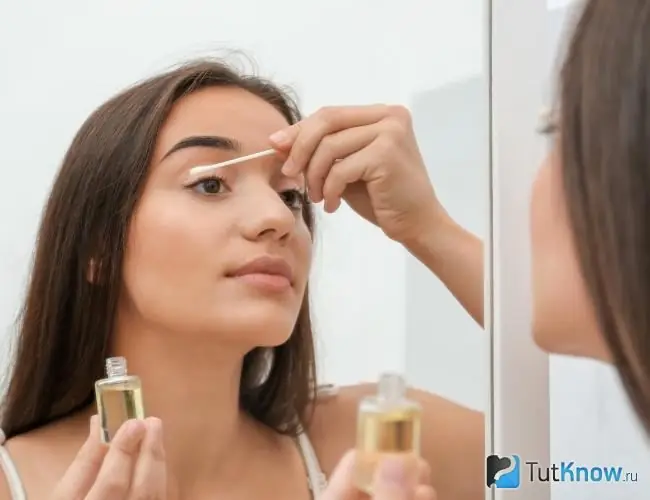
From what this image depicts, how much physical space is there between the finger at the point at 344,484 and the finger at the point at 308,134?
29 cm

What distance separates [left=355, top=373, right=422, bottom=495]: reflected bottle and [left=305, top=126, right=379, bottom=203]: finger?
26cm

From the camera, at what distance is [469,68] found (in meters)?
0.76

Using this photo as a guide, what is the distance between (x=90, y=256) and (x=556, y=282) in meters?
0.45

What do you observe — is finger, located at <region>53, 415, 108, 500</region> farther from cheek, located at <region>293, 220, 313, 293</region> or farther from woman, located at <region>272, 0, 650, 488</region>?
woman, located at <region>272, 0, 650, 488</region>

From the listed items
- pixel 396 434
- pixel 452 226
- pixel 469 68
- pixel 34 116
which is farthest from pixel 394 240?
pixel 34 116

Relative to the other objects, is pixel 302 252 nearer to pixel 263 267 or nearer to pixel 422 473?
pixel 263 267

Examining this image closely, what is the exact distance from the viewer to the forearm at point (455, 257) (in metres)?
0.66

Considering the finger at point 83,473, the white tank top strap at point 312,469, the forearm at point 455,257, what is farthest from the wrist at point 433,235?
the finger at point 83,473

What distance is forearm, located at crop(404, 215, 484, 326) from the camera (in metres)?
0.66

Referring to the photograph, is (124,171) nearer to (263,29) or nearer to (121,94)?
(121,94)

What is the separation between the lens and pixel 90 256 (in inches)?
28.9

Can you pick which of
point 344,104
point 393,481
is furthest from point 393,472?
point 344,104

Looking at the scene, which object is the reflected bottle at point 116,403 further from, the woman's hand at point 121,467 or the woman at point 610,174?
the woman at point 610,174

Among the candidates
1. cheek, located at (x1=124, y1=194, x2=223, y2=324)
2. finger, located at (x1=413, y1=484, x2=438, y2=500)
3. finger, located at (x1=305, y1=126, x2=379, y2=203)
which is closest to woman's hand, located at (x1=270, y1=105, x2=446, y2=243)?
finger, located at (x1=305, y1=126, x2=379, y2=203)
